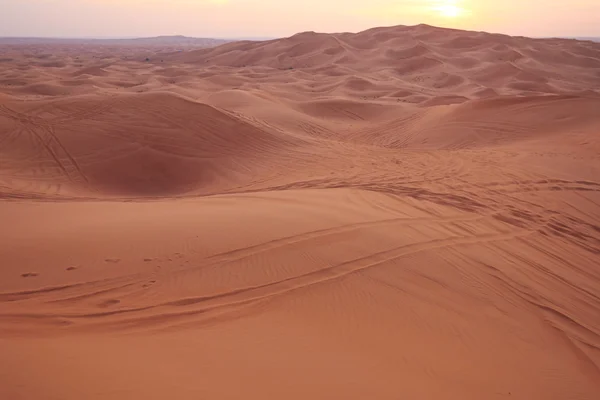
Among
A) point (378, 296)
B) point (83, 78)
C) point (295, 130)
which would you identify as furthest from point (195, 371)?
point (83, 78)

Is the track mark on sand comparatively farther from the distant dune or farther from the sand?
the distant dune

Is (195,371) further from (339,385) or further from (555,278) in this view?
(555,278)

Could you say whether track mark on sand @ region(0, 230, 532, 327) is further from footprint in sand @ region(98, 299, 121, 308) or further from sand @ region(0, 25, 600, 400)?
footprint in sand @ region(98, 299, 121, 308)

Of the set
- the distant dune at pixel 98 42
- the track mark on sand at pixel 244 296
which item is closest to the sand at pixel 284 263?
the track mark on sand at pixel 244 296

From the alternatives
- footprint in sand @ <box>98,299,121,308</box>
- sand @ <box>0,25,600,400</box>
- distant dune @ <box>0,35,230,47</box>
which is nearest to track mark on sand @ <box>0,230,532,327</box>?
sand @ <box>0,25,600,400</box>

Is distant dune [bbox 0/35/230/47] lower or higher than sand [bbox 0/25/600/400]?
higher

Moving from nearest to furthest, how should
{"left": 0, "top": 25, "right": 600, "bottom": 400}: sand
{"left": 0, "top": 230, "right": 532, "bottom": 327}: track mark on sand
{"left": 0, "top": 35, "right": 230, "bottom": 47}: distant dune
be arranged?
{"left": 0, "top": 25, "right": 600, "bottom": 400}: sand < {"left": 0, "top": 230, "right": 532, "bottom": 327}: track mark on sand < {"left": 0, "top": 35, "right": 230, "bottom": 47}: distant dune

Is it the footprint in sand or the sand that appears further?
the footprint in sand

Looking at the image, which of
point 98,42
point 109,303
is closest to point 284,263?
point 109,303

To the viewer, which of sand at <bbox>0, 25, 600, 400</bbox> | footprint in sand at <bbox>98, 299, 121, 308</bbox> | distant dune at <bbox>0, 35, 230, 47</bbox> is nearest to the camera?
sand at <bbox>0, 25, 600, 400</bbox>
